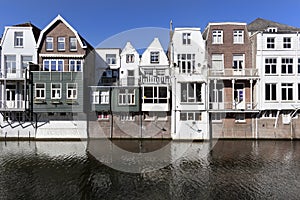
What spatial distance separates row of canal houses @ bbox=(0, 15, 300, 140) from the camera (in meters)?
25.8

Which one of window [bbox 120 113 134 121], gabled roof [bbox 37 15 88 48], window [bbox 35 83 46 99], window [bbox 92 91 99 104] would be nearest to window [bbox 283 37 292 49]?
window [bbox 120 113 134 121]

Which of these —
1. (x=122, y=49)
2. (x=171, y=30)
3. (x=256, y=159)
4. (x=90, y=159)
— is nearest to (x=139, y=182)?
(x=90, y=159)

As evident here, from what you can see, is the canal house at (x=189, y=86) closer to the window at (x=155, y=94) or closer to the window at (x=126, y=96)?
the window at (x=155, y=94)

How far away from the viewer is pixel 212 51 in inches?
1059

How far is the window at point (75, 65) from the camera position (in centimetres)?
2691

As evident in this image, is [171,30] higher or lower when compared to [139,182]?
higher

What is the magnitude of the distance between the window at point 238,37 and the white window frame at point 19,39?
24.4 metres

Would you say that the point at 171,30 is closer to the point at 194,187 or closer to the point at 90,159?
the point at 90,159

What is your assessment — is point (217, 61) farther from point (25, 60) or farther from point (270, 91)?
point (25, 60)

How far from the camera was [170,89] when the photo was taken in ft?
87.4

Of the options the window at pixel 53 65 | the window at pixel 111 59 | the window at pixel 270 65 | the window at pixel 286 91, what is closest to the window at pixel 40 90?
the window at pixel 53 65

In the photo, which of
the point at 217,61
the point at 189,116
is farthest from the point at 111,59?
the point at 217,61

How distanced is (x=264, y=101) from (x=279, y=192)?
52.7ft

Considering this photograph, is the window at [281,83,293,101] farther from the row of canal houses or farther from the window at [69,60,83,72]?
the window at [69,60,83,72]
